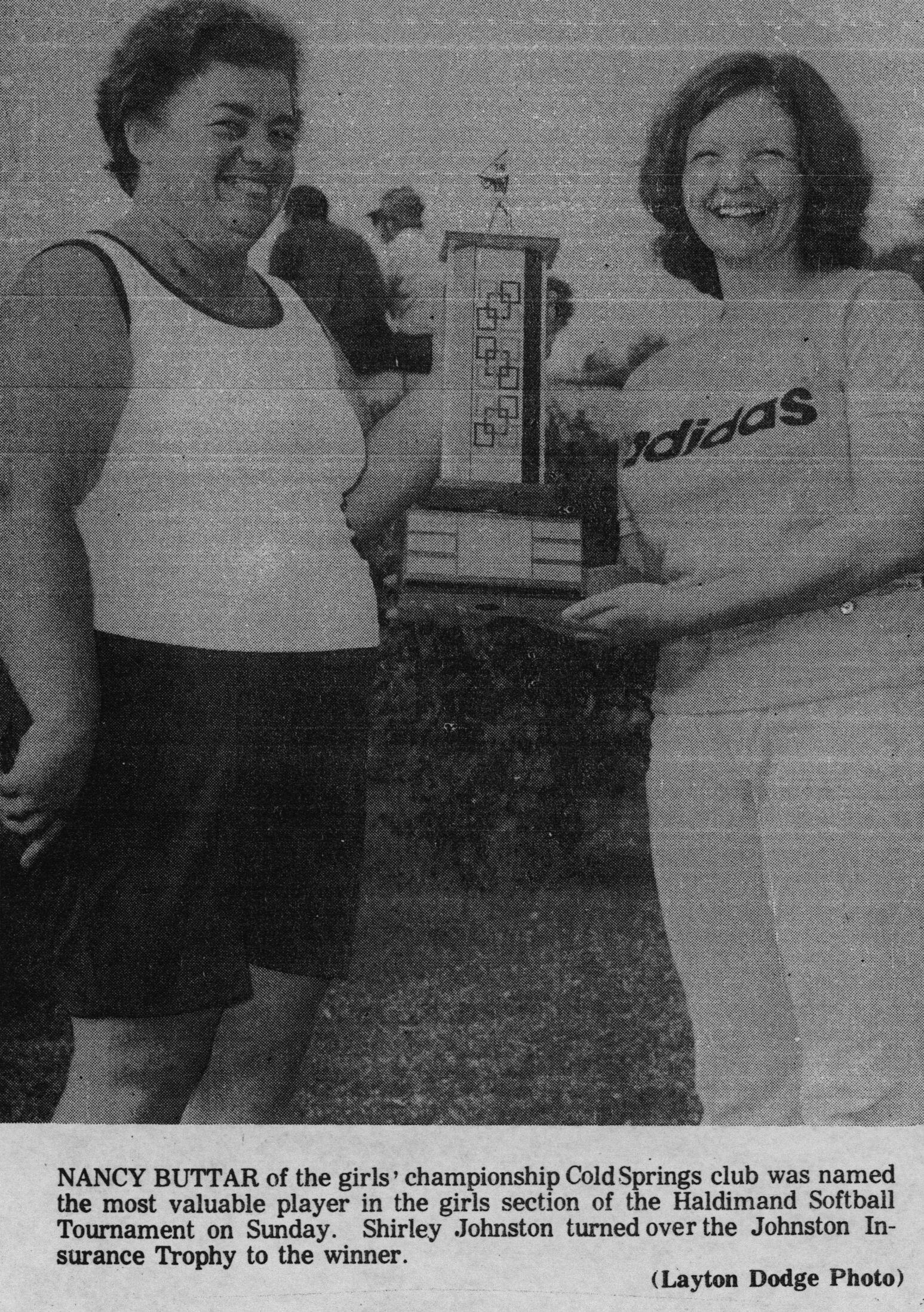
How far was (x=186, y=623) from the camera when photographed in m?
2.62

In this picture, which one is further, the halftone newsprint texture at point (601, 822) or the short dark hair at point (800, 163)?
the short dark hair at point (800, 163)

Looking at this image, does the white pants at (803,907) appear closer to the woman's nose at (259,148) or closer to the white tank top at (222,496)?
the white tank top at (222,496)

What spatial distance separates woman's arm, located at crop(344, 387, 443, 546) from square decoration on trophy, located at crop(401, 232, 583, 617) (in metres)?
0.02

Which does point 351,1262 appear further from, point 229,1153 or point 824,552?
point 824,552

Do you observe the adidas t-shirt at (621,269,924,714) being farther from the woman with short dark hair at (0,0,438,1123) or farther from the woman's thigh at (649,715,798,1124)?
the woman with short dark hair at (0,0,438,1123)

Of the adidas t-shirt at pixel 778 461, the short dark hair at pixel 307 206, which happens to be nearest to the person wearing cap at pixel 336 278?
the short dark hair at pixel 307 206

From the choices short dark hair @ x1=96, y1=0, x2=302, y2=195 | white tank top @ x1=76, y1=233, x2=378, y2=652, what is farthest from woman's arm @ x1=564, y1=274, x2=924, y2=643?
short dark hair @ x1=96, y1=0, x2=302, y2=195

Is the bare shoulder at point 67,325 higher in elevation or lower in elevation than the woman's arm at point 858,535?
higher

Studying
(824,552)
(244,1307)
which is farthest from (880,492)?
(244,1307)

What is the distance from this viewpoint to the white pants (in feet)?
8.44

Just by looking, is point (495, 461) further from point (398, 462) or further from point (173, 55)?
point (173, 55)

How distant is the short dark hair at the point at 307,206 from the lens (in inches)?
105

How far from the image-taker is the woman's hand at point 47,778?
8.55 ft

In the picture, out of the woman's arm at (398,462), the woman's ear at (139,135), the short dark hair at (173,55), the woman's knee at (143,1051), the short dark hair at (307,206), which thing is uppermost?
the short dark hair at (173,55)
